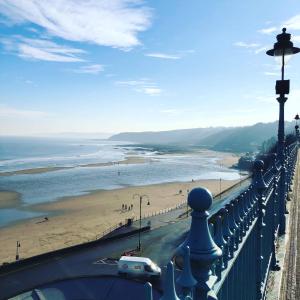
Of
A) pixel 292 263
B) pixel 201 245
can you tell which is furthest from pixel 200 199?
pixel 292 263

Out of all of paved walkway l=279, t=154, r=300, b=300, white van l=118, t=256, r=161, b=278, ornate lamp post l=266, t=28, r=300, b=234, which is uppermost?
ornate lamp post l=266, t=28, r=300, b=234

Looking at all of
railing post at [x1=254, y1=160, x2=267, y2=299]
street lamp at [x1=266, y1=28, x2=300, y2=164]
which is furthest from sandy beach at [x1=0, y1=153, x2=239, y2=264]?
railing post at [x1=254, y1=160, x2=267, y2=299]

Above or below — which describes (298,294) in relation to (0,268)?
above

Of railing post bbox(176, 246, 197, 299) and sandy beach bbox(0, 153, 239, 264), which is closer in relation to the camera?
railing post bbox(176, 246, 197, 299)

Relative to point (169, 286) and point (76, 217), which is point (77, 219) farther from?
point (169, 286)

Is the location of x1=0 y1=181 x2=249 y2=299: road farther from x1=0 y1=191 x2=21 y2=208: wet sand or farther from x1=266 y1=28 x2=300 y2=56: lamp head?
x1=0 y1=191 x2=21 y2=208: wet sand

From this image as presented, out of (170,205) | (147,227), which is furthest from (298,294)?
(170,205)

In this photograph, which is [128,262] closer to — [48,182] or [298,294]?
[298,294]
